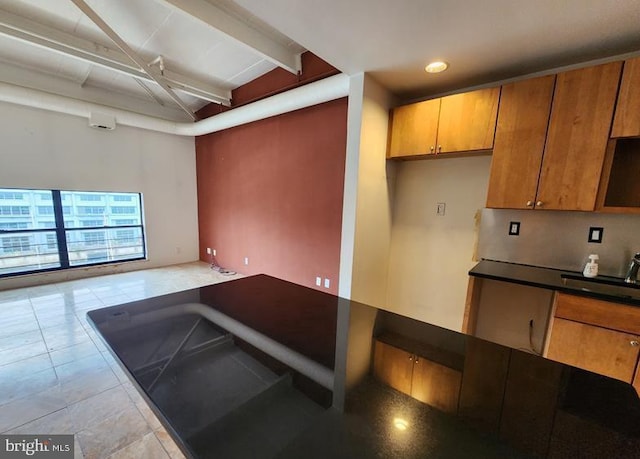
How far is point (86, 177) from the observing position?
4133 mm

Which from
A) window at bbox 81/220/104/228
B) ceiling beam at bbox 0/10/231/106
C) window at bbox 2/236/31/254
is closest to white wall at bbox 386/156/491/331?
ceiling beam at bbox 0/10/231/106

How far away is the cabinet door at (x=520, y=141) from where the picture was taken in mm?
1884

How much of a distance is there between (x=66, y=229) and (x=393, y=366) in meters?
5.38

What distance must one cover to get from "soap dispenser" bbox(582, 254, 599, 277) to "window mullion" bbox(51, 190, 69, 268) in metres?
6.38

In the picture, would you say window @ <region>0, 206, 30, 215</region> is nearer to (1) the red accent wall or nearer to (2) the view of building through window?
(2) the view of building through window

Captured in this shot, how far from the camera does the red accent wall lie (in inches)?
127

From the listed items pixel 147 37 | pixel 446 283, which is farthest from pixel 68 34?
pixel 446 283

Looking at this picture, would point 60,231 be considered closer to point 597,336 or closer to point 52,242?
A: point 52,242

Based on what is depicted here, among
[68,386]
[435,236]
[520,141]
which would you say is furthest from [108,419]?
[520,141]

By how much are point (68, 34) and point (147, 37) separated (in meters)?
0.81

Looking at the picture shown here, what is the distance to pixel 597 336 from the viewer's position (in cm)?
159

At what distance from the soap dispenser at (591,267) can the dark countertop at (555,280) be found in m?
0.04

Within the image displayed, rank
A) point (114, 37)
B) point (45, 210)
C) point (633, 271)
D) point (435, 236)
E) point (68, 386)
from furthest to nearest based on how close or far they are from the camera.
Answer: point (45, 210) → point (435, 236) → point (114, 37) → point (68, 386) → point (633, 271)

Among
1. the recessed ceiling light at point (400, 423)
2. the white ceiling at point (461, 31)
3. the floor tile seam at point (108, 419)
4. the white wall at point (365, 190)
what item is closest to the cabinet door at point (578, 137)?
the white ceiling at point (461, 31)
